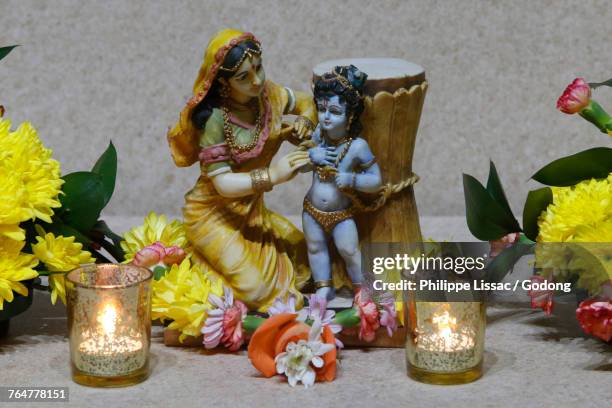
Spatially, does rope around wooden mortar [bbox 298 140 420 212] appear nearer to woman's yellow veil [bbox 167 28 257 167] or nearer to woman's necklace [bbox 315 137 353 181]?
woman's necklace [bbox 315 137 353 181]

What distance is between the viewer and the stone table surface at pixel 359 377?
5.29ft

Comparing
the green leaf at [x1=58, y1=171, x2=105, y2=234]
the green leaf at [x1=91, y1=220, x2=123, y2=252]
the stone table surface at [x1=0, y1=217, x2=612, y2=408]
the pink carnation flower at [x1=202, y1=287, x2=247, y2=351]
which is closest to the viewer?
the stone table surface at [x1=0, y1=217, x2=612, y2=408]

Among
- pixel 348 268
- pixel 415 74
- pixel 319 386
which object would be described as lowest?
pixel 319 386

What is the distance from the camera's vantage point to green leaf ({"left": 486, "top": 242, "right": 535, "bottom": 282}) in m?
1.84

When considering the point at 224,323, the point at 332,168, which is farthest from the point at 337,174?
the point at 224,323

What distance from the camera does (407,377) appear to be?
5.51 feet

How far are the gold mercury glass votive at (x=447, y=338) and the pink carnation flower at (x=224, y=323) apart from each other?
232 millimetres

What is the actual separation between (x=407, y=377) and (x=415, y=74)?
416mm

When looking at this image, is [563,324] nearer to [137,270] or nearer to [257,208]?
[257,208]

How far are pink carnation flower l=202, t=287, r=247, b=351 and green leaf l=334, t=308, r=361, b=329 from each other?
0.41ft

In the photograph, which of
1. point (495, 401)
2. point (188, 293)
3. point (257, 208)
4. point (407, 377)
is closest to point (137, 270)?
point (188, 293)

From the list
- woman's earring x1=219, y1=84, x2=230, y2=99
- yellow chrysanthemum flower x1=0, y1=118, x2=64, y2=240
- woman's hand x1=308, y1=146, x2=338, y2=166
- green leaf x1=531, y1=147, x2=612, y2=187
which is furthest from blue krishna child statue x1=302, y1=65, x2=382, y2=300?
yellow chrysanthemum flower x1=0, y1=118, x2=64, y2=240

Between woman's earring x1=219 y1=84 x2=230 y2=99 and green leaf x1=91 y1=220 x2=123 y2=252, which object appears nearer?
woman's earring x1=219 y1=84 x2=230 y2=99

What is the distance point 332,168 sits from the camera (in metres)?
1.77
